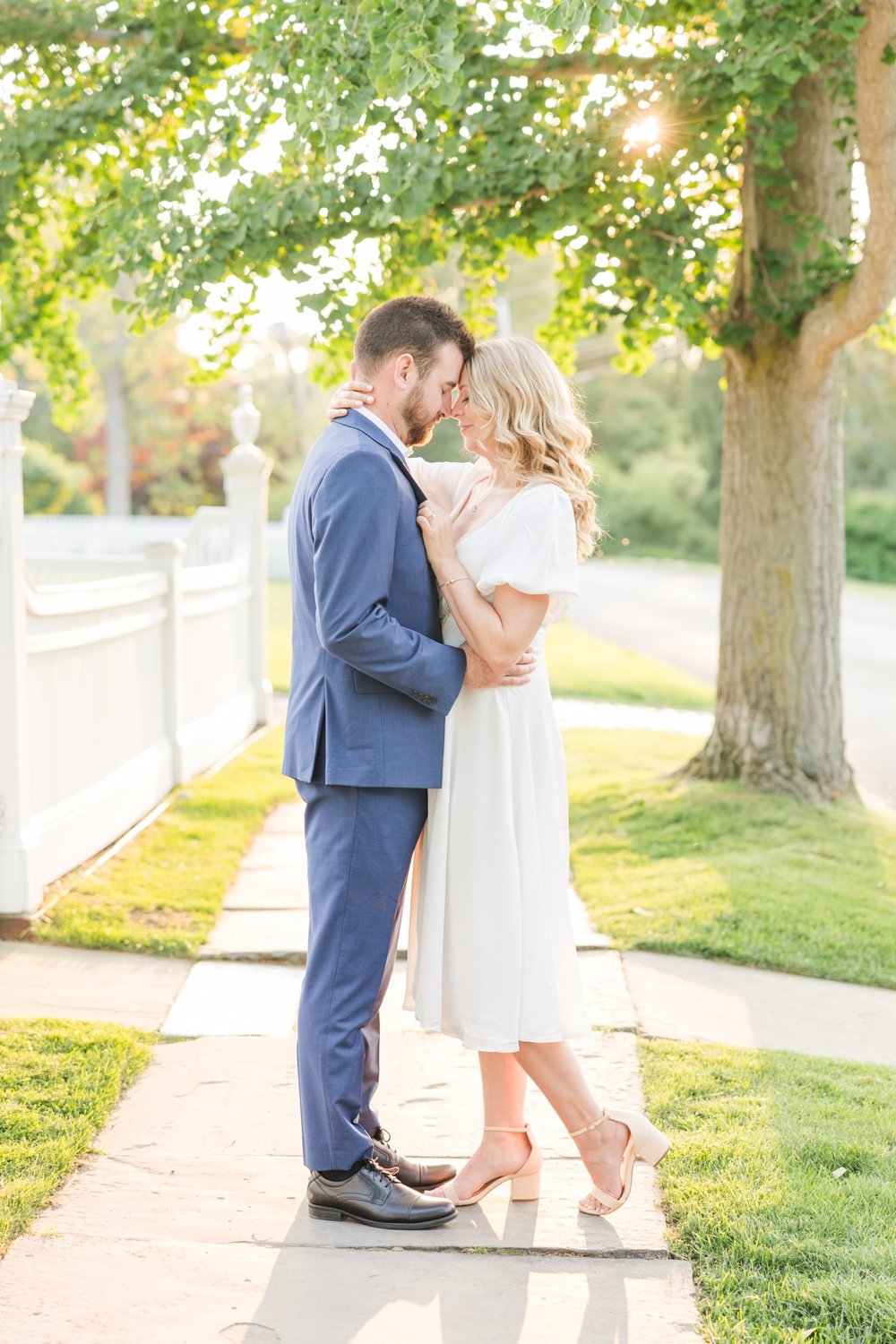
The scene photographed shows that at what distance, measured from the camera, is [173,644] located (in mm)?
8398

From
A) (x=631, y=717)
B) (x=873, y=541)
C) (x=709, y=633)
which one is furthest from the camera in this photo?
(x=873, y=541)

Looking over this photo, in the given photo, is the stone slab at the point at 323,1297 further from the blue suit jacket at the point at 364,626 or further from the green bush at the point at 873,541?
the green bush at the point at 873,541

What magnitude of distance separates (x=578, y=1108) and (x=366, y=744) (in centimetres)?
103

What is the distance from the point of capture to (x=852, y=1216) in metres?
3.18

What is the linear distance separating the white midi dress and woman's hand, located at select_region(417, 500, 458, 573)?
0.08 m

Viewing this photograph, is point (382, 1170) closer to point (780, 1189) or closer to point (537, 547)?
point (780, 1189)

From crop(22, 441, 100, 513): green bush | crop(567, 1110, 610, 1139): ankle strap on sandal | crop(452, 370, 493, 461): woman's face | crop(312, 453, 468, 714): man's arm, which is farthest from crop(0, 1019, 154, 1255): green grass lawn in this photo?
crop(22, 441, 100, 513): green bush

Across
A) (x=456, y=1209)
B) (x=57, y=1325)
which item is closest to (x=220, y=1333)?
(x=57, y=1325)

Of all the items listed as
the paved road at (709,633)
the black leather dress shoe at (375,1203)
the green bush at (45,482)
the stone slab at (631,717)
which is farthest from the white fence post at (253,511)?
the green bush at (45,482)

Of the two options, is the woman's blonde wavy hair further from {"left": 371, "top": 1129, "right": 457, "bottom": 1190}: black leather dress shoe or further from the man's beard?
{"left": 371, "top": 1129, "right": 457, "bottom": 1190}: black leather dress shoe

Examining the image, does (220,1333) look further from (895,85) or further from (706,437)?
(706,437)

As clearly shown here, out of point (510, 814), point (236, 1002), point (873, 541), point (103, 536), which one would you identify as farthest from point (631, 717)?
point (873, 541)

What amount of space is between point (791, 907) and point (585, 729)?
613 cm

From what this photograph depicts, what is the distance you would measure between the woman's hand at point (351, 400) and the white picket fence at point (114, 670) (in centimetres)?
243
